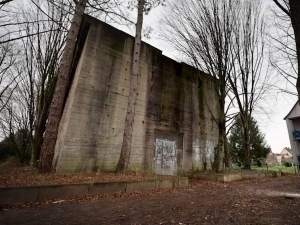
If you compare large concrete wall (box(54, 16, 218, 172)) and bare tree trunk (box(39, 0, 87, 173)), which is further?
large concrete wall (box(54, 16, 218, 172))

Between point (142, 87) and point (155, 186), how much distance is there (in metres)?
6.18

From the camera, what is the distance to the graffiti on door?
1180 cm

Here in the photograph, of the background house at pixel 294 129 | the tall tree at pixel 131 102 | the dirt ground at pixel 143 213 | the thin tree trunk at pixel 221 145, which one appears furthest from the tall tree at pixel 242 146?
the dirt ground at pixel 143 213

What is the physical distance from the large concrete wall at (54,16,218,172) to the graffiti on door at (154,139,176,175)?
1.02 ft

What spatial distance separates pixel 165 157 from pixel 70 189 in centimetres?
729

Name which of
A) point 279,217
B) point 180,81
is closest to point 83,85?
point 180,81

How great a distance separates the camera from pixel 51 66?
44.4 ft

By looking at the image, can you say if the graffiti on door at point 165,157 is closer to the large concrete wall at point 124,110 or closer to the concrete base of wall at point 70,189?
the large concrete wall at point 124,110

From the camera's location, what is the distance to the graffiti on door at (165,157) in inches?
465

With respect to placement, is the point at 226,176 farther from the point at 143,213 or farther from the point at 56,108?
the point at 56,108

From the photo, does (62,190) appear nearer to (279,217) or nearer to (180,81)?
→ (279,217)

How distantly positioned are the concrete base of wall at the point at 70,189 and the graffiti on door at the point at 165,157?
12.9 ft

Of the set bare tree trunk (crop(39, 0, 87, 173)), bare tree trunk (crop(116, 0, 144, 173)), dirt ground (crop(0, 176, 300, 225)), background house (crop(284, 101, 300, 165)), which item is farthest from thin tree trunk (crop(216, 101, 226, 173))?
background house (crop(284, 101, 300, 165))

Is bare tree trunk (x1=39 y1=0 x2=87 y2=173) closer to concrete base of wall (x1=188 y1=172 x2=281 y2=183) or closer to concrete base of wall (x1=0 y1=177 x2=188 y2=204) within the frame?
concrete base of wall (x1=0 y1=177 x2=188 y2=204)
